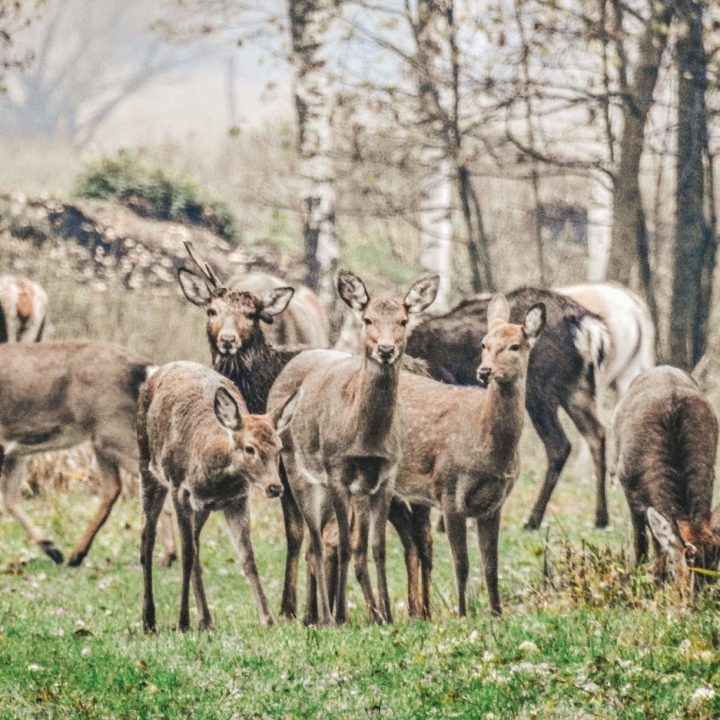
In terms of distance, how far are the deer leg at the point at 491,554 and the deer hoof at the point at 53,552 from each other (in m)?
5.08

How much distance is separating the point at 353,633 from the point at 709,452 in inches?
124

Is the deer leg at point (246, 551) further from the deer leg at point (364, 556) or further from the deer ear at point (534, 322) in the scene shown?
the deer ear at point (534, 322)

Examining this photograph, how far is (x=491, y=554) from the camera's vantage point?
10.5 metres

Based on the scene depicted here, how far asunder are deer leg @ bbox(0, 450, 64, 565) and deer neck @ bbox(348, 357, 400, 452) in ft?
16.5

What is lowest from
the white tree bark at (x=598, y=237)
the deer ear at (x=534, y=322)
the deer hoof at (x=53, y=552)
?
the deer hoof at (x=53, y=552)

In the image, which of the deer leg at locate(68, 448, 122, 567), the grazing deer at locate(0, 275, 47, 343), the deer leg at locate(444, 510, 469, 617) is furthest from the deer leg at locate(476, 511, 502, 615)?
the grazing deer at locate(0, 275, 47, 343)

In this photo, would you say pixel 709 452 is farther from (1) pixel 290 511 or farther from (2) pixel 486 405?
(1) pixel 290 511

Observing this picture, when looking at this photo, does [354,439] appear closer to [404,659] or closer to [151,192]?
[404,659]

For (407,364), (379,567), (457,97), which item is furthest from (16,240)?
(379,567)

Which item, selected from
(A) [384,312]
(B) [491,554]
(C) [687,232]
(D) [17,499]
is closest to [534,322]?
(A) [384,312]

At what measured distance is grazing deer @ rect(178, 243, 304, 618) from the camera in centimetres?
1195

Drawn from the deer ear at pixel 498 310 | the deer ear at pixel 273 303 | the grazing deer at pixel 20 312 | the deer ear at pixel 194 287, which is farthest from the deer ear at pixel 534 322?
the grazing deer at pixel 20 312

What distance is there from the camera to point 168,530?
47.3 ft

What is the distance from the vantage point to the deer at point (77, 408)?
1403 cm
